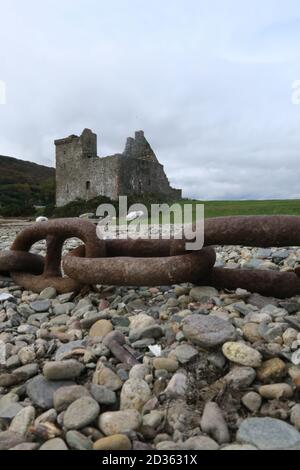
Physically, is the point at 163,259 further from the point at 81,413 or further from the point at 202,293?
the point at 81,413

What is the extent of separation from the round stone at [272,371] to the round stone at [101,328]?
878 mm

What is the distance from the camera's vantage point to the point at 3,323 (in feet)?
8.52

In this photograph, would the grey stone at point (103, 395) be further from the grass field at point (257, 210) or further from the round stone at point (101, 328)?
the grass field at point (257, 210)

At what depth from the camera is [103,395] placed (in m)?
1.64

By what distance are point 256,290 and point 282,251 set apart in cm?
183

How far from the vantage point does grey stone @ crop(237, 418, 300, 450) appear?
4.35 ft

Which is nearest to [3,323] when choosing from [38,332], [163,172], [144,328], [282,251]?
[38,332]

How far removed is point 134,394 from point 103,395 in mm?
129

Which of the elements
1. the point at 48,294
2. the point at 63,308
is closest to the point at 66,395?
the point at 63,308

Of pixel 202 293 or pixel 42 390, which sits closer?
pixel 42 390

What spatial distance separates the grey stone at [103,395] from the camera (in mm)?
1621

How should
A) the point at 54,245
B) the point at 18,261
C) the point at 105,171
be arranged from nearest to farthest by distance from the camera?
the point at 54,245 < the point at 18,261 < the point at 105,171

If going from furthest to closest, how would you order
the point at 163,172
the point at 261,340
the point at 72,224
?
the point at 163,172 < the point at 72,224 < the point at 261,340
